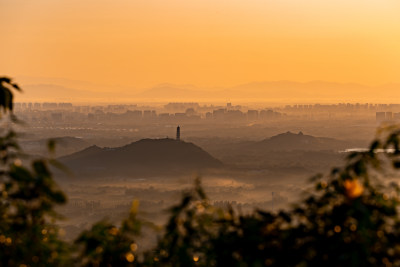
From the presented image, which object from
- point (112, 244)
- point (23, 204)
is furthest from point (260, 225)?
point (23, 204)

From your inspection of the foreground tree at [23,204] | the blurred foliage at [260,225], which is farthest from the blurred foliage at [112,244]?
the foreground tree at [23,204]

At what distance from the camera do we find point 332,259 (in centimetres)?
667

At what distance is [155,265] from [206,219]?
6.38 feet

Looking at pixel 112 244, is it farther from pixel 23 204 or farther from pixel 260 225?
pixel 260 225

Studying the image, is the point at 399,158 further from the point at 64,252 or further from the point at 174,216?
the point at 64,252

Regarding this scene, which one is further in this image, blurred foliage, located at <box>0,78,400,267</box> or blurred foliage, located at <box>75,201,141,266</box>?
blurred foliage, located at <box>75,201,141,266</box>

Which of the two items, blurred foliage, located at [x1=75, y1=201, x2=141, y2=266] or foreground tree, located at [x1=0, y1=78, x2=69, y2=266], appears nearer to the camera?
foreground tree, located at [x1=0, y1=78, x2=69, y2=266]

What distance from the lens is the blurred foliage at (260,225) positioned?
21.8 ft

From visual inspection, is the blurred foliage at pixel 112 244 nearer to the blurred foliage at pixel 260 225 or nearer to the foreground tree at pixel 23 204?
the blurred foliage at pixel 260 225

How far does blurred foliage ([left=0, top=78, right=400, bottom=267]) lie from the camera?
665 centimetres

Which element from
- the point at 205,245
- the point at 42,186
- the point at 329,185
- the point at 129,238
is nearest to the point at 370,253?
the point at 329,185

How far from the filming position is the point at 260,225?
709 cm

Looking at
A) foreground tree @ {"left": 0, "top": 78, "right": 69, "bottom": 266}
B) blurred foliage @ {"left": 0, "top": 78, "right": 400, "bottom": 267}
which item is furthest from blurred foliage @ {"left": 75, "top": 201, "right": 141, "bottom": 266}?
foreground tree @ {"left": 0, "top": 78, "right": 69, "bottom": 266}

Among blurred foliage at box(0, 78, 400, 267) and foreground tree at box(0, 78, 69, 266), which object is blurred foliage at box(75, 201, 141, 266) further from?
foreground tree at box(0, 78, 69, 266)
